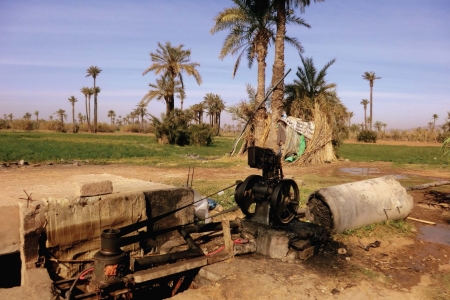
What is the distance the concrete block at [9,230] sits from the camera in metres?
4.24

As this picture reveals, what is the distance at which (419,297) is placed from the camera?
3.92m

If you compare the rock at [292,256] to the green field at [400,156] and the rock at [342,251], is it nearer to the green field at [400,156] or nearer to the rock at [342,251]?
the rock at [342,251]

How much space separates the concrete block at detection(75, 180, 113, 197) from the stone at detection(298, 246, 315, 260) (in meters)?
2.82

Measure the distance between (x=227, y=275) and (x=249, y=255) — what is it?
0.74 meters

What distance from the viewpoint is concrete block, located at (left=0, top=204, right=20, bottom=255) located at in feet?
13.9

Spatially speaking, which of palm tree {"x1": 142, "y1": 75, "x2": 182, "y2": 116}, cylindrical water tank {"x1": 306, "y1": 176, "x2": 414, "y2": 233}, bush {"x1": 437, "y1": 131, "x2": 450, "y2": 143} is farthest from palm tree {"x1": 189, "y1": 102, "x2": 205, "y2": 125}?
cylindrical water tank {"x1": 306, "y1": 176, "x2": 414, "y2": 233}

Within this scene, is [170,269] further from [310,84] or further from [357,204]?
[310,84]

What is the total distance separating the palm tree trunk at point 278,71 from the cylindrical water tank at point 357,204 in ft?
39.3

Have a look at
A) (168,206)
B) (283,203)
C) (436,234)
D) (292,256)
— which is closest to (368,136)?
(436,234)

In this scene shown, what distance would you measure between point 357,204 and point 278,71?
533 inches

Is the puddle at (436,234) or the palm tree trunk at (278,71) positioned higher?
the palm tree trunk at (278,71)

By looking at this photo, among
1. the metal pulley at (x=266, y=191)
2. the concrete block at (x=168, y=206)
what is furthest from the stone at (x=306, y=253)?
the concrete block at (x=168, y=206)

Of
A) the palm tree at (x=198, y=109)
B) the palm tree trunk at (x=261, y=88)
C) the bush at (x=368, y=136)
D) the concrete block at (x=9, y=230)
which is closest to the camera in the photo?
the concrete block at (x=9, y=230)

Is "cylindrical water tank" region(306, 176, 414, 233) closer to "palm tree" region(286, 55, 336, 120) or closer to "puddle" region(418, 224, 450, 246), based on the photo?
"puddle" region(418, 224, 450, 246)
